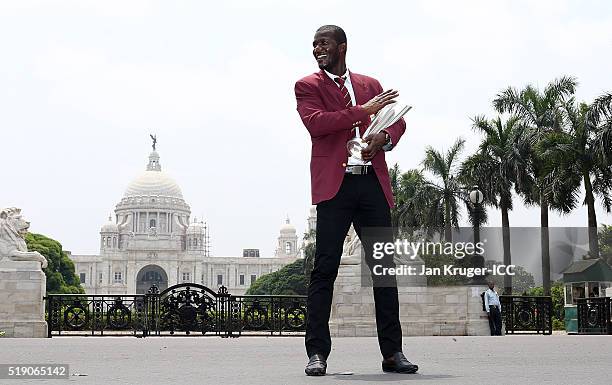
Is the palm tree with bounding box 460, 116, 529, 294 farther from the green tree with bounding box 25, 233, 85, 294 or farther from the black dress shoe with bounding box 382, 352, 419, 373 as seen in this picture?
the green tree with bounding box 25, 233, 85, 294

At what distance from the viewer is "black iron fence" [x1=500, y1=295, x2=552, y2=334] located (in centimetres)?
2069

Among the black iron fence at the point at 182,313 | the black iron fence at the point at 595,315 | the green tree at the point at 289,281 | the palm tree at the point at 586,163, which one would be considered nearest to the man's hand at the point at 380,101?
the black iron fence at the point at 182,313

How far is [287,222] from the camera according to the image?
539ft

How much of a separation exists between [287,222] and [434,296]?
5750 inches

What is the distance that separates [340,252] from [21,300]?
12.8 meters

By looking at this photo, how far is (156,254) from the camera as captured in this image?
13762 centimetres

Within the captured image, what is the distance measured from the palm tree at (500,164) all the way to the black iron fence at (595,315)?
14662 mm

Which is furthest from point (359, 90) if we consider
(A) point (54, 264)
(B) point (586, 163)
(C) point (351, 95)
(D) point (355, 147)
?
(A) point (54, 264)

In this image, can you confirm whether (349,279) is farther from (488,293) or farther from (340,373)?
(340,373)

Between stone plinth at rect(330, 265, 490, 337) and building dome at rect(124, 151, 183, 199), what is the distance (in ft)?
420

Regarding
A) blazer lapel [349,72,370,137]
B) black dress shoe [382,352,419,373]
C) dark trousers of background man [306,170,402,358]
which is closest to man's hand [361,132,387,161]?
dark trousers of background man [306,170,402,358]

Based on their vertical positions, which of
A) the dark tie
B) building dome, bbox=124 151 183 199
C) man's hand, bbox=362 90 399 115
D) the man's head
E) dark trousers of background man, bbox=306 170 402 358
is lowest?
dark trousers of background man, bbox=306 170 402 358

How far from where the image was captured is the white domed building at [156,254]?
448 ft

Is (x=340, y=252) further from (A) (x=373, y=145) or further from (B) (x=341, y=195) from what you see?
(A) (x=373, y=145)
